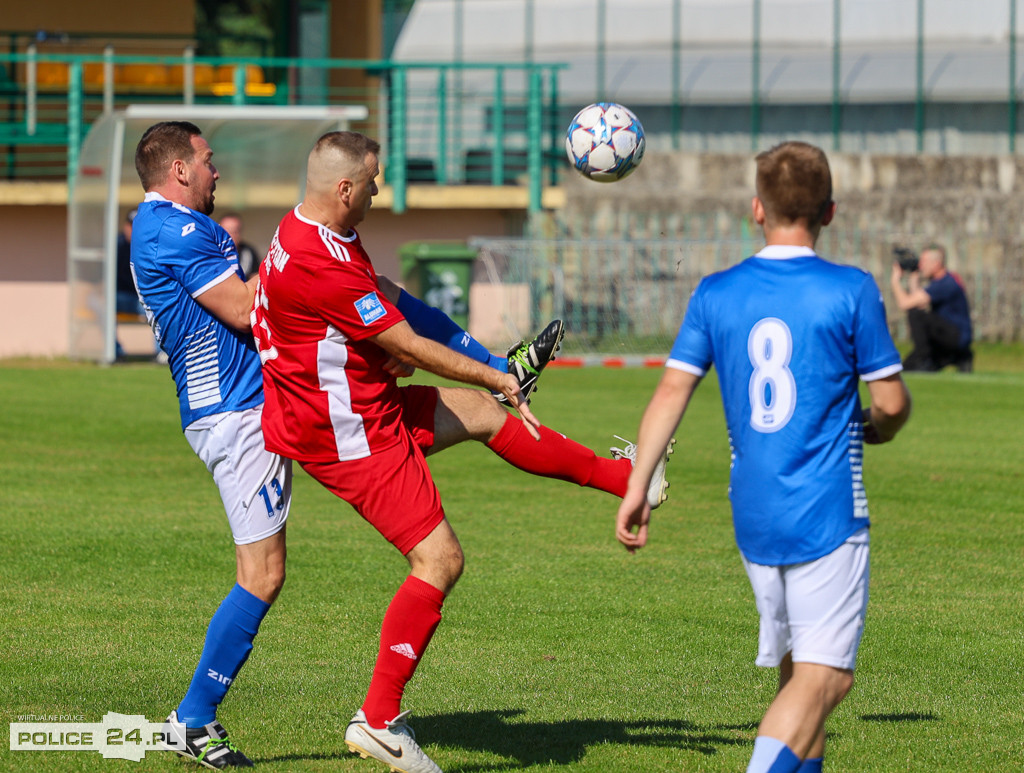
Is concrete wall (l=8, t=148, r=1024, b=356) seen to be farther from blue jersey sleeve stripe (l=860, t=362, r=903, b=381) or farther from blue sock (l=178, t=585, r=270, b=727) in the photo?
blue jersey sleeve stripe (l=860, t=362, r=903, b=381)

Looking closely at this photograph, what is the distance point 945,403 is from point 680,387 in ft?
44.3

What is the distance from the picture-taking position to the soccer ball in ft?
24.3

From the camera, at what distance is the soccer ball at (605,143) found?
7.42m

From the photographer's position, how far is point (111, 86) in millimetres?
23594

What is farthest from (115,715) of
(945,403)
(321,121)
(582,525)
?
(321,121)

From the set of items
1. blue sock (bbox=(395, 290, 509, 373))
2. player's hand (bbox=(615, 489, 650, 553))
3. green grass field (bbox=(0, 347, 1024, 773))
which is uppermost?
blue sock (bbox=(395, 290, 509, 373))

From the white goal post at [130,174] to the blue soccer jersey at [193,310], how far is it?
14889 mm

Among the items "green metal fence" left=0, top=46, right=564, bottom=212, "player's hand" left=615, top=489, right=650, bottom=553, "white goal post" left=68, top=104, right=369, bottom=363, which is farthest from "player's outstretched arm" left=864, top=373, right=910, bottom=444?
"green metal fence" left=0, top=46, right=564, bottom=212

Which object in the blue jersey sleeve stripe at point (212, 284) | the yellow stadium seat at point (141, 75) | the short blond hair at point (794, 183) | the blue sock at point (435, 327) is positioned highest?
the yellow stadium seat at point (141, 75)

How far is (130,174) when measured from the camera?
69.2 feet

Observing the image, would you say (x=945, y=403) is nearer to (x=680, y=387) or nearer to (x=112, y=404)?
(x=112, y=404)

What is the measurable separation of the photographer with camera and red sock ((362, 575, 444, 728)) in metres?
16.1

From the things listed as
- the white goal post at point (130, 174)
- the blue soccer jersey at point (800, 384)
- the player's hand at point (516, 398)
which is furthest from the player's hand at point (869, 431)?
the white goal post at point (130, 174)

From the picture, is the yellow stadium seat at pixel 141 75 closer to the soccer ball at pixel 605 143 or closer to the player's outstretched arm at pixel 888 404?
the soccer ball at pixel 605 143
